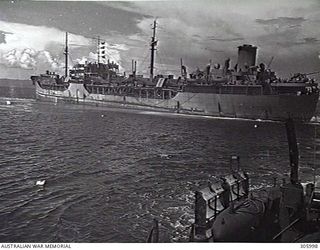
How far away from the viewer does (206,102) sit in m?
3.08

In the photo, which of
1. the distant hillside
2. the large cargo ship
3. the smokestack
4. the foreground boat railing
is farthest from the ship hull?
the foreground boat railing

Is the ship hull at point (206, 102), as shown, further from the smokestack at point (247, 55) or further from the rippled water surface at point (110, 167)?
the smokestack at point (247, 55)

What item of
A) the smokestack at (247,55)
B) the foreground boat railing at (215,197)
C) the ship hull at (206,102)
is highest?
the smokestack at (247,55)

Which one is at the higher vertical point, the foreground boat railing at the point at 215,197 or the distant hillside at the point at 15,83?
the distant hillside at the point at 15,83

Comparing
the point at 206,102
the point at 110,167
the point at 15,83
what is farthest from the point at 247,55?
the point at 15,83

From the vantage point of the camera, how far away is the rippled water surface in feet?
7.23

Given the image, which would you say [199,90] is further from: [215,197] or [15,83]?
[15,83]

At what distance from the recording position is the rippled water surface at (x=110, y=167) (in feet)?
7.23

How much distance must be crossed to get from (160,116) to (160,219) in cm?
92

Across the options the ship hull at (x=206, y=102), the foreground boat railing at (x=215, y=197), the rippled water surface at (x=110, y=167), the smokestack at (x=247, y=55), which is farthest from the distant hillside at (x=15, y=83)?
the smokestack at (x=247, y=55)

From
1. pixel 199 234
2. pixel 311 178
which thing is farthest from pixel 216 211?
pixel 311 178

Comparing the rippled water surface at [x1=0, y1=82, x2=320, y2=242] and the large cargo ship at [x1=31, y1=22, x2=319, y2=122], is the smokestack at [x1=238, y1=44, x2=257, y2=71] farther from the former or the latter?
the rippled water surface at [x1=0, y1=82, x2=320, y2=242]

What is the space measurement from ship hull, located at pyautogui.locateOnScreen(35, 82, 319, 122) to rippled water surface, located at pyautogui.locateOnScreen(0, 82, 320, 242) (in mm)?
225

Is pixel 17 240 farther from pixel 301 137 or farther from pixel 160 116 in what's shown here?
pixel 301 137
